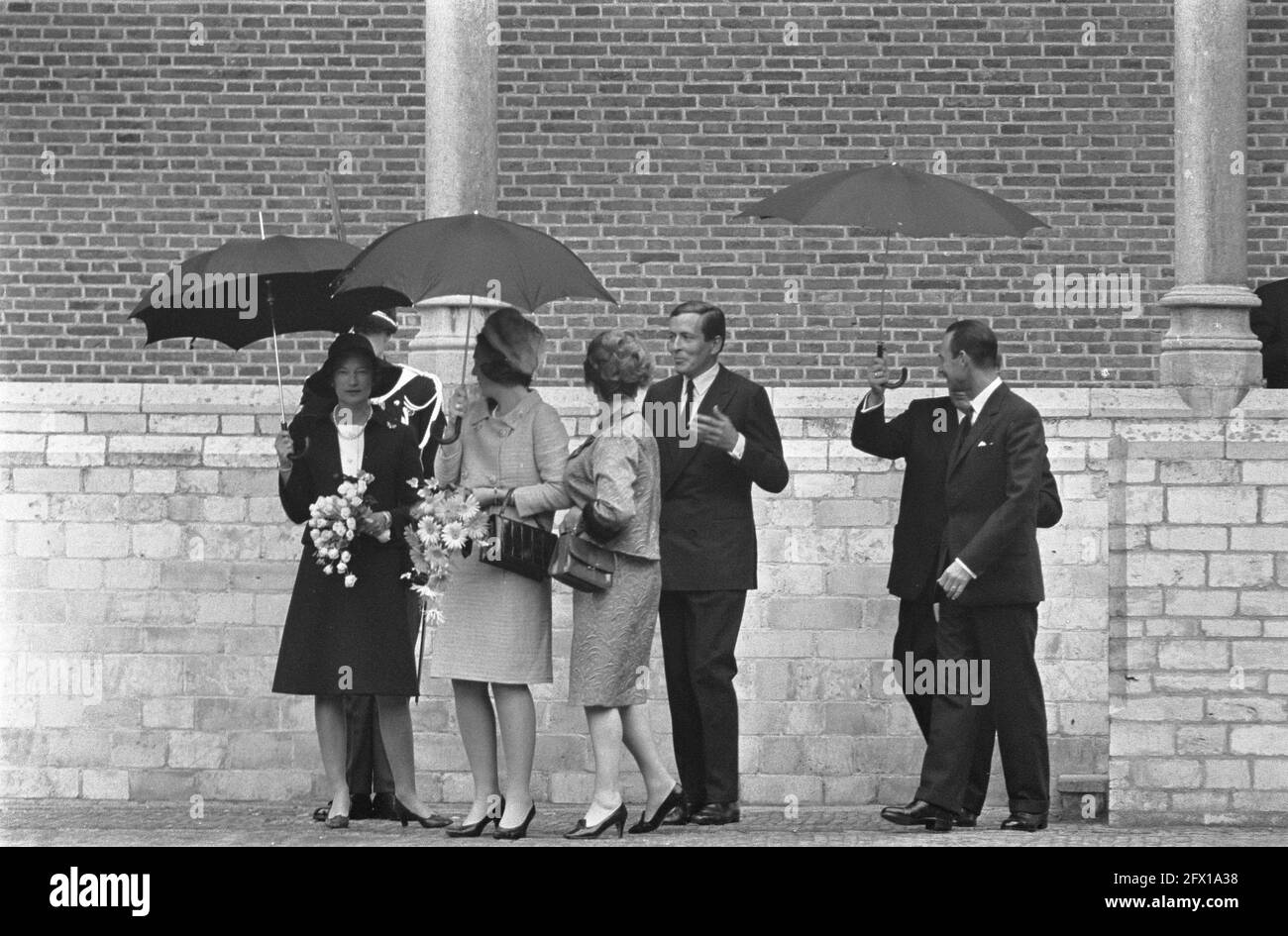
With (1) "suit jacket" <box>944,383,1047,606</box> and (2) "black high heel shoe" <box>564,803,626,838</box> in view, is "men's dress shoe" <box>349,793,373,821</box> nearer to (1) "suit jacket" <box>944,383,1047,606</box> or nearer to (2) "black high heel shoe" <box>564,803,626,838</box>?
(2) "black high heel shoe" <box>564,803,626,838</box>

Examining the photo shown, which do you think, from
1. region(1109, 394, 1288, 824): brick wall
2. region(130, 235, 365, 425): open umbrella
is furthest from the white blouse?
region(1109, 394, 1288, 824): brick wall

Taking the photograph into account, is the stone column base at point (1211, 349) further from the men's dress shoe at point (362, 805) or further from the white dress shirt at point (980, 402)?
the men's dress shoe at point (362, 805)

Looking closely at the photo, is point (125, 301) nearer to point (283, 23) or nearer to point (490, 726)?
point (283, 23)

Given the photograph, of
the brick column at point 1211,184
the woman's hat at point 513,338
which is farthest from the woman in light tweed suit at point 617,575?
the brick column at point 1211,184

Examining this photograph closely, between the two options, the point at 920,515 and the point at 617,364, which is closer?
the point at 617,364

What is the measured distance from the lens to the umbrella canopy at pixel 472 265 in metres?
6.84

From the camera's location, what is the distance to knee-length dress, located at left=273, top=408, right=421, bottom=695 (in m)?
7.37

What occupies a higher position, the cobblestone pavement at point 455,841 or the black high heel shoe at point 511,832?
the black high heel shoe at point 511,832

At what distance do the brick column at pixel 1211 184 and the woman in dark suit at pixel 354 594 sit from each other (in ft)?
11.5

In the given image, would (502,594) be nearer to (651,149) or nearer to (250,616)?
(250,616)

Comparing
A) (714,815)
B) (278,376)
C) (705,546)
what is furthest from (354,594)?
(714,815)

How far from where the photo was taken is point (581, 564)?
23.0 feet

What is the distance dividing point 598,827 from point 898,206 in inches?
94.4

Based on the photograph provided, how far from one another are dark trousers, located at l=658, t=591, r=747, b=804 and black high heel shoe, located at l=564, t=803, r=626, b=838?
49cm
